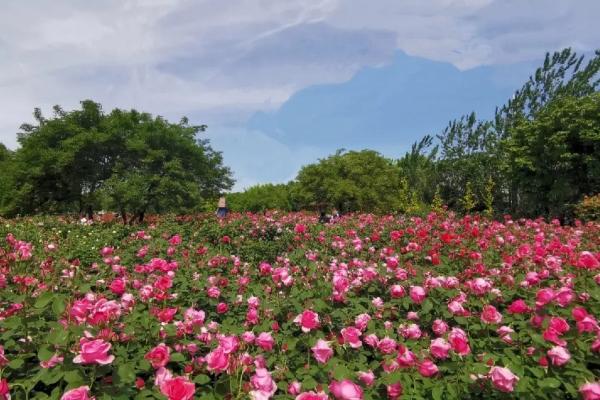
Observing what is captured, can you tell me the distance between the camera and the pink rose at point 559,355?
6.33ft

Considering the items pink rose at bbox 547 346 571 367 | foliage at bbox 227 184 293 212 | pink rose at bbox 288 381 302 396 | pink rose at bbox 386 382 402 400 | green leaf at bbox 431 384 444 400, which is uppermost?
foliage at bbox 227 184 293 212

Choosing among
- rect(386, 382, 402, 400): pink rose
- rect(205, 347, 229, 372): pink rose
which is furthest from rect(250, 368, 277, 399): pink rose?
rect(386, 382, 402, 400): pink rose

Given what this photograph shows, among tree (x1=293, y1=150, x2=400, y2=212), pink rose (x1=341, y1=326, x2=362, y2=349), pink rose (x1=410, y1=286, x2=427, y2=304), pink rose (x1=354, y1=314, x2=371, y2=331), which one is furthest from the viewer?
tree (x1=293, y1=150, x2=400, y2=212)

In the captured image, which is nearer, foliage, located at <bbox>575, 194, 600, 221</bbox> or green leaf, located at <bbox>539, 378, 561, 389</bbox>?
green leaf, located at <bbox>539, 378, 561, 389</bbox>

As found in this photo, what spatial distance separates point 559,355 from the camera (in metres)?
1.93

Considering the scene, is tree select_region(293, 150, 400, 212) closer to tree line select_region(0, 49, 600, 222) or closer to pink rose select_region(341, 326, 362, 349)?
Result: tree line select_region(0, 49, 600, 222)

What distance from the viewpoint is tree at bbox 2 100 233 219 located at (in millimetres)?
16281

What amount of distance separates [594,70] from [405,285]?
3081cm

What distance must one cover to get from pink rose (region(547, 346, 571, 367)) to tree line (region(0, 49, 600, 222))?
1497 centimetres

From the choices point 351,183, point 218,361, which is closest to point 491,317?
point 218,361

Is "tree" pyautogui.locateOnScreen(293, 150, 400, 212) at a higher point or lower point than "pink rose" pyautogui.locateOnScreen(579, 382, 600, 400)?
higher

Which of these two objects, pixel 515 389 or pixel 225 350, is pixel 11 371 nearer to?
pixel 225 350

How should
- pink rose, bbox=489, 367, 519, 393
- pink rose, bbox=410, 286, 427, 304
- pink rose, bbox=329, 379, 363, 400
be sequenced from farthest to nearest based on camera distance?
pink rose, bbox=410, 286, 427, 304
pink rose, bbox=489, 367, 519, 393
pink rose, bbox=329, 379, 363, 400

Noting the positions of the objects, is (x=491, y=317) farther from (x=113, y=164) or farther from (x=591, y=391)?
(x=113, y=164)
